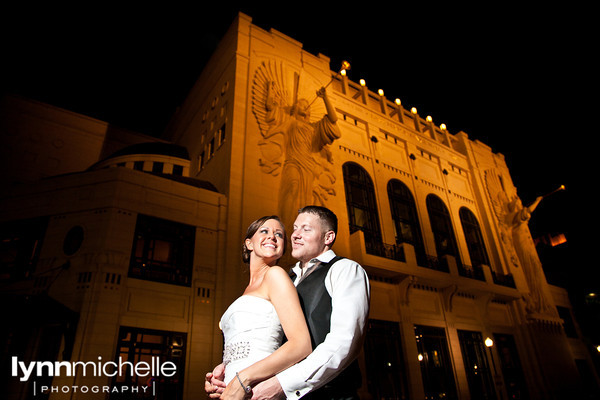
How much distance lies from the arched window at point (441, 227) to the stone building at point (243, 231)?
0.36ft

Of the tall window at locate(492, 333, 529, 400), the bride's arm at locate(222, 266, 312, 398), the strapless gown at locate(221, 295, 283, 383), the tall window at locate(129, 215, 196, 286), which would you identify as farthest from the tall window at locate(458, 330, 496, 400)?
the bride's arm at locate(222, 266, 312, 398)

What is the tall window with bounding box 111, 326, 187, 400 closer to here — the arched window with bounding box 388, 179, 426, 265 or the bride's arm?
the bride's arm

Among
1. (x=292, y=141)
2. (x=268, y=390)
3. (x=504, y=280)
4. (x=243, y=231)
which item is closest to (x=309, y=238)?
(x=268, y=390)

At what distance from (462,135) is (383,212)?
37.0 feet

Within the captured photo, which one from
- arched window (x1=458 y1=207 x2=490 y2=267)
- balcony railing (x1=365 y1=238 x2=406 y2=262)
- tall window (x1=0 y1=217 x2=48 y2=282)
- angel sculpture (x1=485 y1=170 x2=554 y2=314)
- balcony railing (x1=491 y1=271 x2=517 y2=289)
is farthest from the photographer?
arched window (x1=458 y1=207 x2=490 y2=267)

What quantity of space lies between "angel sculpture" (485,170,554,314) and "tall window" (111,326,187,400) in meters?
17.5

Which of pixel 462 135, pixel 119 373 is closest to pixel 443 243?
pixel 462 135

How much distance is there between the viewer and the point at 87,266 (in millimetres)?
9242

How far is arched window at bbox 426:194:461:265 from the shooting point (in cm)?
1794

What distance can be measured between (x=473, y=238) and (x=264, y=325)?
800 inches

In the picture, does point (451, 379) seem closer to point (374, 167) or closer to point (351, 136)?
point (374, 167)

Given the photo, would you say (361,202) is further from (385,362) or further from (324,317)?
(324,317)

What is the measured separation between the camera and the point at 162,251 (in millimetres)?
10945

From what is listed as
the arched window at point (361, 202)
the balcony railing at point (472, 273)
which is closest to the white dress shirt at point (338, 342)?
the arched window at point (361, 202)
